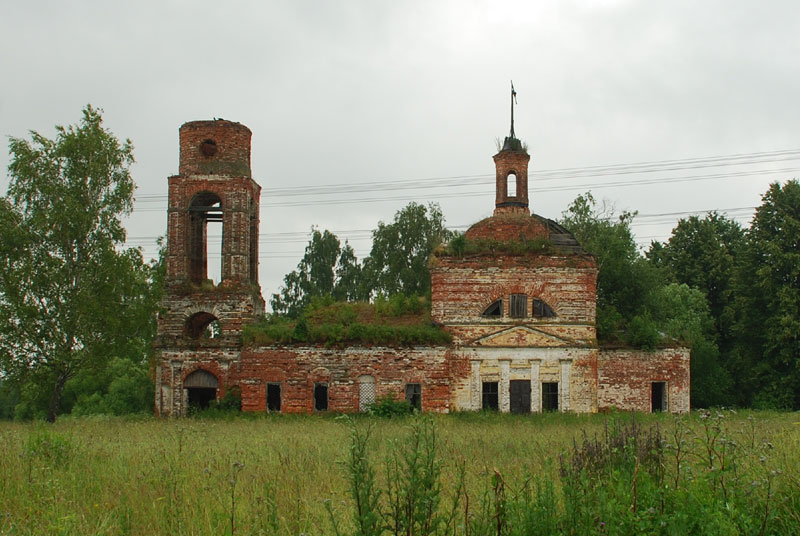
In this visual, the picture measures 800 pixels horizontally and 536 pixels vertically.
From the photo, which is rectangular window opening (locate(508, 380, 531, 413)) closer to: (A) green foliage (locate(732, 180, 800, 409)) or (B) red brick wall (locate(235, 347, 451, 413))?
(B) red brick wall (locate(235, 347, 451, 413))

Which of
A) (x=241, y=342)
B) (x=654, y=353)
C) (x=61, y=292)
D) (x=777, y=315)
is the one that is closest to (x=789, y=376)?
(x=777, y=315)

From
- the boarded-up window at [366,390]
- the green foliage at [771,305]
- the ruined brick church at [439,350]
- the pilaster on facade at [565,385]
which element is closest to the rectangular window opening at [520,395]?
the ruined brick church at [439,350]

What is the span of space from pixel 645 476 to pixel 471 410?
18.9m

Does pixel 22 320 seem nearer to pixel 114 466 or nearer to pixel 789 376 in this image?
pixel 114 466

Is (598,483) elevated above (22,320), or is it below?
below

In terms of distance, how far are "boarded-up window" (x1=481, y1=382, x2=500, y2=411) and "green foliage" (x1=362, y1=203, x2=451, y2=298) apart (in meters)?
18.3

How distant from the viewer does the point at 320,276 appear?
162 ft

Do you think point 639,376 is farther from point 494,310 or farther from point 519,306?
point 494,310

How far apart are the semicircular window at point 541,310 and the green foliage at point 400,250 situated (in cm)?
1793

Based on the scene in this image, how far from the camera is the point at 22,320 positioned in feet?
73.7

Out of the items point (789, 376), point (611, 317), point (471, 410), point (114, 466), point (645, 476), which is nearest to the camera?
point (645, 476)

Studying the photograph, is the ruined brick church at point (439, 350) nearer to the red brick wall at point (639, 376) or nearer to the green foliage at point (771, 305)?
the red brick wall at point (639, 376)

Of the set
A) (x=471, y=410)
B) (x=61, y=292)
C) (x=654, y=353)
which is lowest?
(x=471, y=410)

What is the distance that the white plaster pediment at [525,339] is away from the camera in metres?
26.5
